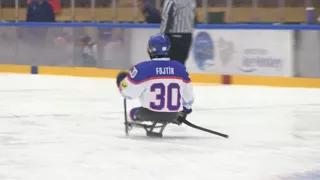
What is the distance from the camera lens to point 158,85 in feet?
15.7

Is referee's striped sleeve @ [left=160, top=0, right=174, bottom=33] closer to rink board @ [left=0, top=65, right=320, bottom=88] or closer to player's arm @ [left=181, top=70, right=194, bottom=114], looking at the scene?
rink board @ [left=0, top=65, right=320, bottom=88]

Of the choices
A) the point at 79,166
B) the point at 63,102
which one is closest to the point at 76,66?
the point at 63,102

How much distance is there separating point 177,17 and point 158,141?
3216mm

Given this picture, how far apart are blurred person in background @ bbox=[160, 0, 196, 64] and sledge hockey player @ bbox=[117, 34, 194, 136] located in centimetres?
296

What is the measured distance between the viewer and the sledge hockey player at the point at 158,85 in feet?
15.6

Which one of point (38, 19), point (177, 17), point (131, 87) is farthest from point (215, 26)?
point (131, 87)

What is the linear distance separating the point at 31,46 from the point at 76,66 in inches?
37.9

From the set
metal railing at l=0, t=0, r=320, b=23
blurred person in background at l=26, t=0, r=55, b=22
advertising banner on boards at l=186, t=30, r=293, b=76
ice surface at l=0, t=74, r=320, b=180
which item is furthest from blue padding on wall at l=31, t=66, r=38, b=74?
ice surface at l=0, t=74, r=320, b=180

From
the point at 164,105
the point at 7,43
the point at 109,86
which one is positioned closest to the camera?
the point at 164,105

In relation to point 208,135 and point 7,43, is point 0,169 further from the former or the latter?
point 7,43

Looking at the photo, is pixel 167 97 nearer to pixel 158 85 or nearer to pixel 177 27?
pixel 158 85

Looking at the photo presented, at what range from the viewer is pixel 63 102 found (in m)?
7.32

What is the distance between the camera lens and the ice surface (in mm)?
3758

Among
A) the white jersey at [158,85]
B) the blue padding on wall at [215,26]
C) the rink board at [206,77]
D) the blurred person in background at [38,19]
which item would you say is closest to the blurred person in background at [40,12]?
the blurred person in background at [38,19]
